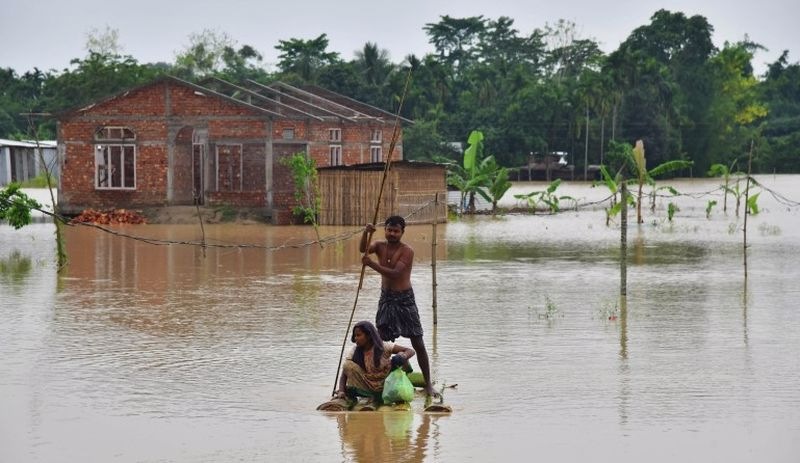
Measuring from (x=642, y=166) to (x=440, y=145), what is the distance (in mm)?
30495

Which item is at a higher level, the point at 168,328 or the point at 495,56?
the point at 495,56

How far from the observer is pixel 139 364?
12.3 m

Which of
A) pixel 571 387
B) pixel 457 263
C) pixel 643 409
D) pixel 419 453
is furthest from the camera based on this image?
pixel 457 263

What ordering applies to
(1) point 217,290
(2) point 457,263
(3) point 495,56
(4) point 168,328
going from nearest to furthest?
(4) point 168,328
(1) point 217,290
(2) point 457,263
(3) point 495,56

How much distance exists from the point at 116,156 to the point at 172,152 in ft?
5.01

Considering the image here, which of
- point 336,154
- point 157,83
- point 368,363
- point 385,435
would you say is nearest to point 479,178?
point 336,154

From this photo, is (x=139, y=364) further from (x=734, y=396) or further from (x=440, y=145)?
(x=440, y=145)

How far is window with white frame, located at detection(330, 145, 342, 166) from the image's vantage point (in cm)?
3860

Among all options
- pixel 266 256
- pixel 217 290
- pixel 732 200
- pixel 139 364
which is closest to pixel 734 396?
pixel 139 364

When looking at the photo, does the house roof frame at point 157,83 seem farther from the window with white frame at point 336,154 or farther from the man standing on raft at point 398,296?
the man standing on raft at point 398,296

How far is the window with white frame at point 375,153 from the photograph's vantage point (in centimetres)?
4222

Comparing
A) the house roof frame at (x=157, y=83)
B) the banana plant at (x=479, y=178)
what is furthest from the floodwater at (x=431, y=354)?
the banana plant at (x=479, y=178)

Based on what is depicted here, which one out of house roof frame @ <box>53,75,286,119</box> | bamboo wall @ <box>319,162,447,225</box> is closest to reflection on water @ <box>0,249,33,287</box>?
bamboo wall @ <box>319,162,447,225</box>

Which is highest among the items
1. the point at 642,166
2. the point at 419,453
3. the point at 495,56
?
the point at 495,56
